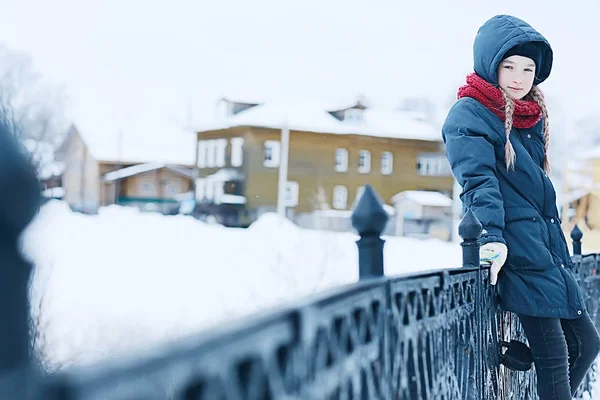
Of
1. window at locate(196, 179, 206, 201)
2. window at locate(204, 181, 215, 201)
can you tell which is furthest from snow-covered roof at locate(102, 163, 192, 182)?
window at locate(204, 181, 215, 201)

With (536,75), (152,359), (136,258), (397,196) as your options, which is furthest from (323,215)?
(152,359)

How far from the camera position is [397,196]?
122 ft

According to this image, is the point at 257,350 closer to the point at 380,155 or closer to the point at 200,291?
the point at 200,291

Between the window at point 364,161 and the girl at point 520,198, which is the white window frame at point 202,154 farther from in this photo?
the girl at point 520,198

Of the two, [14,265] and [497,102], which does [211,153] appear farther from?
[14,265]

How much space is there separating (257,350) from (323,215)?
33.2m

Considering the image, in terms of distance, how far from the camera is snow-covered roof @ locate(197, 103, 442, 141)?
36.3 meters

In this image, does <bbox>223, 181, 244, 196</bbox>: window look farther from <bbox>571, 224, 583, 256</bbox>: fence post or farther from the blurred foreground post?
the blurred foreground post

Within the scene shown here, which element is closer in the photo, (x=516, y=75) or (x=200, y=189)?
(x=516, y=75)

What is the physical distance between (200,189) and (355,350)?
124ft

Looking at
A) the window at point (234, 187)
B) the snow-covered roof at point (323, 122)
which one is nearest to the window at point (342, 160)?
the snow-covered roof at point (323, 122)

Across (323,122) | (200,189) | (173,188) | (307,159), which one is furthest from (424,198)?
(173,188)

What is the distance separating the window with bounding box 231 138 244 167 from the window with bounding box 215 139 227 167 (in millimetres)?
629

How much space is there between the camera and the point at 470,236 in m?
2.18
